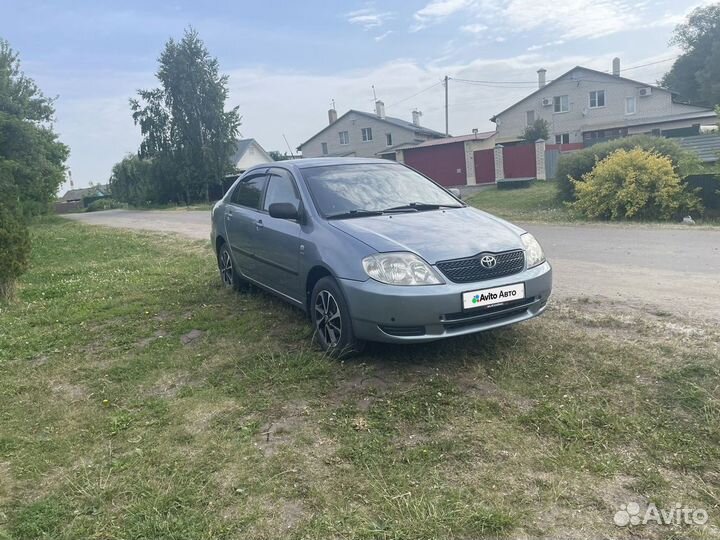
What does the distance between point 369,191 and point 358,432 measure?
8.37 ft

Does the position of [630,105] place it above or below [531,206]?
above

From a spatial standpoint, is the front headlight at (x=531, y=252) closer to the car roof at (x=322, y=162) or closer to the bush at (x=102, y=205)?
the car roof at (x=322, y=162)

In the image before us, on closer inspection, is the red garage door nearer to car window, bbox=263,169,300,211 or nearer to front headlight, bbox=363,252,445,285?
car window, bbox=263,169,300,211

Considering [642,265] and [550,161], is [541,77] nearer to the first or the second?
[550,161]

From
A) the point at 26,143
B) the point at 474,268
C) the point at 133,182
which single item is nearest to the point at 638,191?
the point at 474,268

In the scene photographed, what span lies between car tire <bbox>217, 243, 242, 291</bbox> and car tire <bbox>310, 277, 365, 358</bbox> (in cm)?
233

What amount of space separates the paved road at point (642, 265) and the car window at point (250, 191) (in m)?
3.61

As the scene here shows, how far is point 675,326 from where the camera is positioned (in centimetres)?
479

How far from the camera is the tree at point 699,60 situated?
54.2 metres

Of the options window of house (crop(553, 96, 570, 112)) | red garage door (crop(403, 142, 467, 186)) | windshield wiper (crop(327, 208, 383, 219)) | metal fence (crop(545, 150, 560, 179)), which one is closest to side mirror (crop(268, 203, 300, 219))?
windshield wiper (crop(327, 208, 383, 219))

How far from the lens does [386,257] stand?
4016 millimetres

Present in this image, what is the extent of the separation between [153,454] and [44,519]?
0.63 metres

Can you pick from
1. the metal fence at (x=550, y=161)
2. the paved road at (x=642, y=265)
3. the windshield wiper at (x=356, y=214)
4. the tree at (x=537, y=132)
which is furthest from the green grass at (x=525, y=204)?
the tree at (x=537, y=132)

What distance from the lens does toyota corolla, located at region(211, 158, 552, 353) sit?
3904 millimetres
